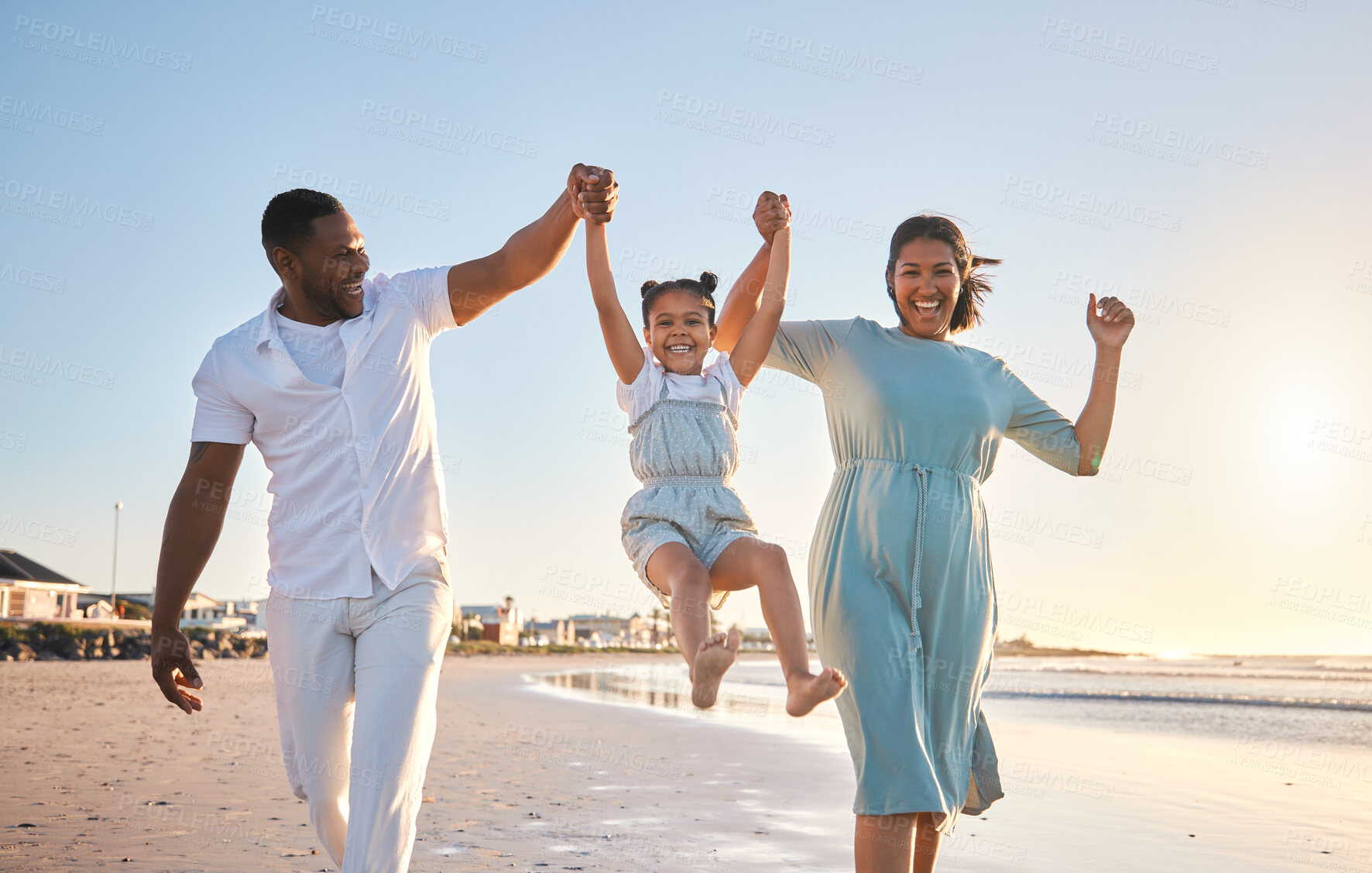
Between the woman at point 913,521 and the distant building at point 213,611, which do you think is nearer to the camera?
the woman at point 913,521

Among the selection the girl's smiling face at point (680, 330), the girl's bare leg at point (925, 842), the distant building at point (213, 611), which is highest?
the girl's smiling face at point (680, 330)

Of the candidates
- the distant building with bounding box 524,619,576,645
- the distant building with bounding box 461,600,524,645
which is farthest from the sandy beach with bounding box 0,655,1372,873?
the distant building with bounding box 524,619,576,645

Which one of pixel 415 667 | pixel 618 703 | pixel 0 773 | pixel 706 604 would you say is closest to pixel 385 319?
pixel 415 667

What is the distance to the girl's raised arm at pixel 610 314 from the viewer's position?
3.59 m

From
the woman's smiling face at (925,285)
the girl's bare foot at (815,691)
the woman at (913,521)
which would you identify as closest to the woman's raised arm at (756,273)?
the woman at (913,521)

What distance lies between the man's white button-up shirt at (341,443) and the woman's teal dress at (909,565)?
133 centimetres

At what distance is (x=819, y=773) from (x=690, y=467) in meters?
6.71

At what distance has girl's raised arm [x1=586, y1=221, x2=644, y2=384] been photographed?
359 centimetres

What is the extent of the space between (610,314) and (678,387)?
0.37 m

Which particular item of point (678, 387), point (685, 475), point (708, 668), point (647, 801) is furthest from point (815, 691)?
point (647, 801)

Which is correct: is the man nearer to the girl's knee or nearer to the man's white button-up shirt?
the man's white button-up shirt

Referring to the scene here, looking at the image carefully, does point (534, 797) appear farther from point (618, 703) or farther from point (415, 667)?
point (618, 703)

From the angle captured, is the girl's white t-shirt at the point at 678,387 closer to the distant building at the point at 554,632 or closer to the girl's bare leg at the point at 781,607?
the girl's bare leg at the point at 781,607

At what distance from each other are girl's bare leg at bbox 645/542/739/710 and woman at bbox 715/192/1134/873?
42cm
